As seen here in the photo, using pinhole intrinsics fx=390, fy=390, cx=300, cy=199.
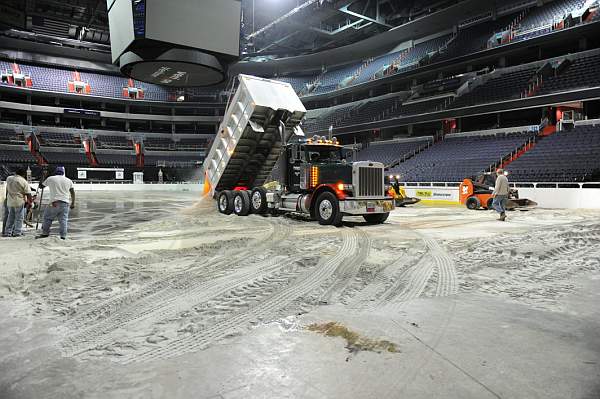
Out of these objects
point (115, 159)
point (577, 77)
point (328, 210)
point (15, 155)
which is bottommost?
point (328, 210)

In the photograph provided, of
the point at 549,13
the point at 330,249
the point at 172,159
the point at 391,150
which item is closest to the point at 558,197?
the point at 330,249

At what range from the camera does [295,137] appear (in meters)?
12.7

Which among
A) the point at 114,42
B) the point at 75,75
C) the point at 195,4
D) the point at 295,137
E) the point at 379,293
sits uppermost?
the point at 75,75

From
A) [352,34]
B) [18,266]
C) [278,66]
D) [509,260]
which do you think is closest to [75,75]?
[278,66]

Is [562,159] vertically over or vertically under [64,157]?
under

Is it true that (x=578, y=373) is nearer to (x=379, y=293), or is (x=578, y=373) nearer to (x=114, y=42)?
(x=379, y=293)

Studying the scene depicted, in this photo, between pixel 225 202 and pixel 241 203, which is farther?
pixel 225 202

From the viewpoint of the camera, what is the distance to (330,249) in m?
6.86

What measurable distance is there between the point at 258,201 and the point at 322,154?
8.72ft

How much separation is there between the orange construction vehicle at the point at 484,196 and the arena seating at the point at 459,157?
13.2ft

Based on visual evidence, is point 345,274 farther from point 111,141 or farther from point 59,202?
point 111,141

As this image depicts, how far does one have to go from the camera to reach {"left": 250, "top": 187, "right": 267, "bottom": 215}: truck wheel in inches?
475

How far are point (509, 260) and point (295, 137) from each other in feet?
26.9

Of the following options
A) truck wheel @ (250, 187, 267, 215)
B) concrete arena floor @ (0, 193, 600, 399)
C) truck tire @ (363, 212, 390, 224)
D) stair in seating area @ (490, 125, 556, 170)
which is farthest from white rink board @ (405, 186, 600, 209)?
truck wheel @ (250, 187, 267, 215)
